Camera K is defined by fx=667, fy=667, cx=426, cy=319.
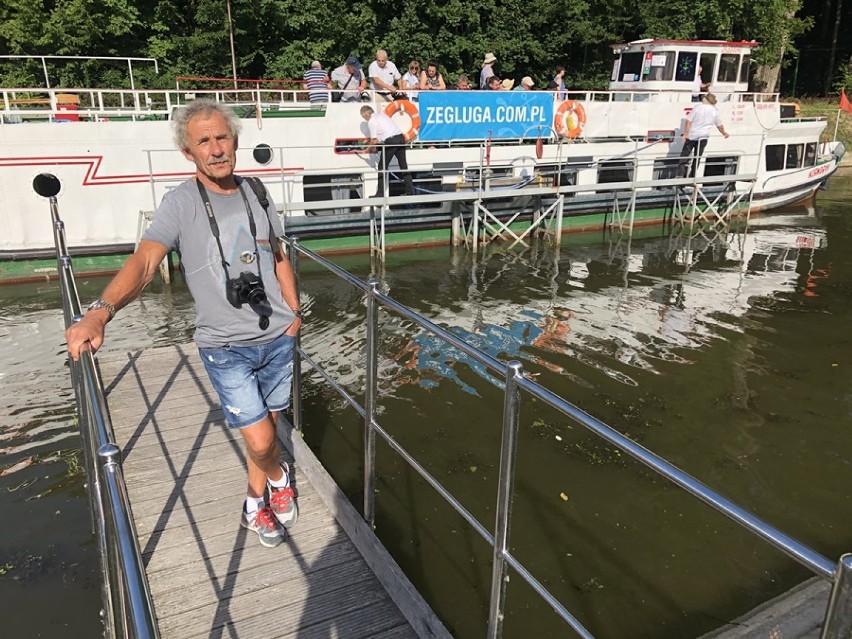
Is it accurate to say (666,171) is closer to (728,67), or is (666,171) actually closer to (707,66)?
(707,66)

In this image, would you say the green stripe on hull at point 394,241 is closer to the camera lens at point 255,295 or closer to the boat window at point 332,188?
the boat window at point 332,188

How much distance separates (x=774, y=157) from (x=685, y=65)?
405cm

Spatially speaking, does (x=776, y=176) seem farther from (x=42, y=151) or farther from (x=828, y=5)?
(x=828, y=5)

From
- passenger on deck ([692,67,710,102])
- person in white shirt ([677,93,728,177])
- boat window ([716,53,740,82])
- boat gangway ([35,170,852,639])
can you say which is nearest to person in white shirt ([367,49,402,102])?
person in white shirt ([677,93,728,177])

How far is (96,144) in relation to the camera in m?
11.3

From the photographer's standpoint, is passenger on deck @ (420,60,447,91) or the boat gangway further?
passenger on deck @ (420,60,447,91)

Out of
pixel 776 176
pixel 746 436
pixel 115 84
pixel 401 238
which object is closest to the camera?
pixel 746 436

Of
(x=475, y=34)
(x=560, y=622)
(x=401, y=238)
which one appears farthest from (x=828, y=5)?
(x=560, y=622)

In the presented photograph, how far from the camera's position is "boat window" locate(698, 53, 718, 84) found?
58.1ft

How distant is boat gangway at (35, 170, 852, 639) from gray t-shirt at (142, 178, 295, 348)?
54 centimetres

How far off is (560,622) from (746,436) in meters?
3.35

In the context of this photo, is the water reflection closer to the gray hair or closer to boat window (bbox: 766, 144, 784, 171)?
boat window (bbox: 766, 144, 784, 171)

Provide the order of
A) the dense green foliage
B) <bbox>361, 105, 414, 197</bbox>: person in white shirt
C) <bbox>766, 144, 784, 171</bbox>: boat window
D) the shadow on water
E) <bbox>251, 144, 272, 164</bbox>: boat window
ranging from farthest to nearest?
the dense green foliage < <bbox>766, 144, 784, 171</bbox>: boat window < <bbox>361, 105, 414, 197</bbox>: person in white shirt < <bbox>251, 144, 272, 164</bbox>: boat window < the shadow on water

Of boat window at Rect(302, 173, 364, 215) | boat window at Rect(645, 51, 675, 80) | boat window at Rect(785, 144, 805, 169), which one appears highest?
boat window at Rect(645, 51, 675, 80)
